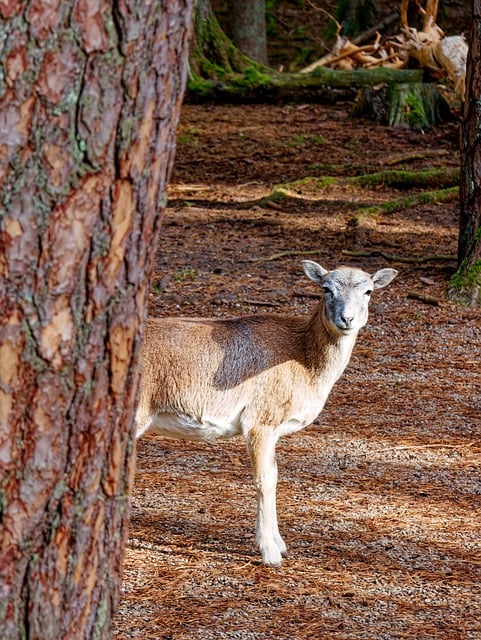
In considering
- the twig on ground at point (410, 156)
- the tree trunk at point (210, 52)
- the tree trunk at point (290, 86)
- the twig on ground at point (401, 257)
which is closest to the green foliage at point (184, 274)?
the twig on ground at point (401, 257)

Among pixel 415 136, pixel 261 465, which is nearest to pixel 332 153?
pixel 415 136

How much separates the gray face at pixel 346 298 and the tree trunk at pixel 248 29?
686 inches

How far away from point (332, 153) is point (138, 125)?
47.3ft

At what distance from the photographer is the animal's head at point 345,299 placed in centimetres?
629

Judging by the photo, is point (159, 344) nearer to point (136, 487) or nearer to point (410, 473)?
point (136, 487)

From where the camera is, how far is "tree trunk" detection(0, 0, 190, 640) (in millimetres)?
2598

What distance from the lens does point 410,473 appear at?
716cm

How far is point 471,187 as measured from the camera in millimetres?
10414

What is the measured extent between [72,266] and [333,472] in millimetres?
4726

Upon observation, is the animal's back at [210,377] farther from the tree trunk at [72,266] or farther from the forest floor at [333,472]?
the tree trunk at [72,266]

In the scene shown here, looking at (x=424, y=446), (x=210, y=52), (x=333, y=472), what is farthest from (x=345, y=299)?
(x=210, y=52)

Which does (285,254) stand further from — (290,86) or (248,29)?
(248,29)

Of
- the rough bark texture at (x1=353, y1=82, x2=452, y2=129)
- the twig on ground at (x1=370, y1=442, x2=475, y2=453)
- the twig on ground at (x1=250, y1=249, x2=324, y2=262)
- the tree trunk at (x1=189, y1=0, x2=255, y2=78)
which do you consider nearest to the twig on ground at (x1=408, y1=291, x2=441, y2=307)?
the twig on ground at (x1=250, y1=249, x2=324, y2=262)

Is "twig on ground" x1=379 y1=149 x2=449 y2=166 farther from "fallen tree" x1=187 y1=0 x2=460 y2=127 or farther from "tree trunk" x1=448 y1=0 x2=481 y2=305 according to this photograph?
"tree trunk" x1=448 y1=0 x2=481 y2=305
